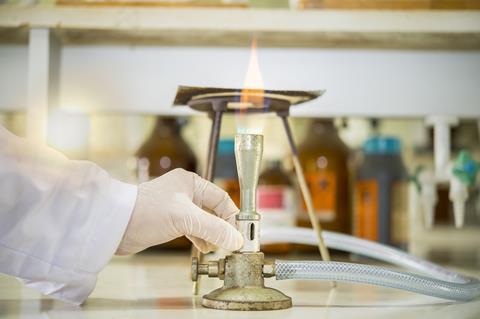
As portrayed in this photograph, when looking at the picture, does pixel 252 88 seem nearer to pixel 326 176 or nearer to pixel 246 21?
pixel 246 21

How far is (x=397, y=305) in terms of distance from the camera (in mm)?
867

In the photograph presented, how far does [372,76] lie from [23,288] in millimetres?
800

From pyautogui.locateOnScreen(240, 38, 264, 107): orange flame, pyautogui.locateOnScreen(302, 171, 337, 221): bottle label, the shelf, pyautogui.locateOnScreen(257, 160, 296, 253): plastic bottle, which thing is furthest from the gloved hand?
pyautogui.locateOnScreen(302, 171, 337, 221): bottle label

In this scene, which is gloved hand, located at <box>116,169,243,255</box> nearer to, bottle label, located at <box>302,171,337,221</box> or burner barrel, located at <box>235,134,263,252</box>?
burner barrel, located at <box>235,134,263,252</box>

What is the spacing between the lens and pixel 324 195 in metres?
1.63

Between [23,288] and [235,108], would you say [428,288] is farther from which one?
[23,288]

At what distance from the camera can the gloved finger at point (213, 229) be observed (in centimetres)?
78

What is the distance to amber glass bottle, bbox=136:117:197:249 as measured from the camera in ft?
5.50

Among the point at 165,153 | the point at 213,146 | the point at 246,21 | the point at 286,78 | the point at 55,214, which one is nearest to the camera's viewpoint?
the point at 55,214

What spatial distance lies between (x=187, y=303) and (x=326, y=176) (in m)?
0.83

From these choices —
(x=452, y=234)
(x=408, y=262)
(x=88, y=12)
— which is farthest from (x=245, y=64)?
(x=452, y=234)

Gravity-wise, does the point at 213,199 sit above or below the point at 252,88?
below

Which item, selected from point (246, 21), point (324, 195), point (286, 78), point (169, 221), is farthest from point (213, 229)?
point (324, 195)

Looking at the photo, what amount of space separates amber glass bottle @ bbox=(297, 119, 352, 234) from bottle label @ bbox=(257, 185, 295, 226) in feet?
0.22
